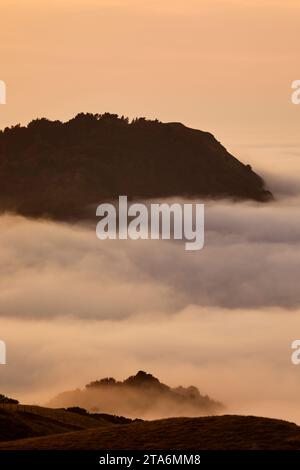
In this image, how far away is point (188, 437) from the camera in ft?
602

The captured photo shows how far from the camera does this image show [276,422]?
18588cm

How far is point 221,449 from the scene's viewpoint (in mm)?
177000

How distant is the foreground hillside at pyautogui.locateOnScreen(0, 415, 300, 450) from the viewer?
179000 mm

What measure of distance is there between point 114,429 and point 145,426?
3667 mm

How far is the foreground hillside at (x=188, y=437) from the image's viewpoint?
179m
